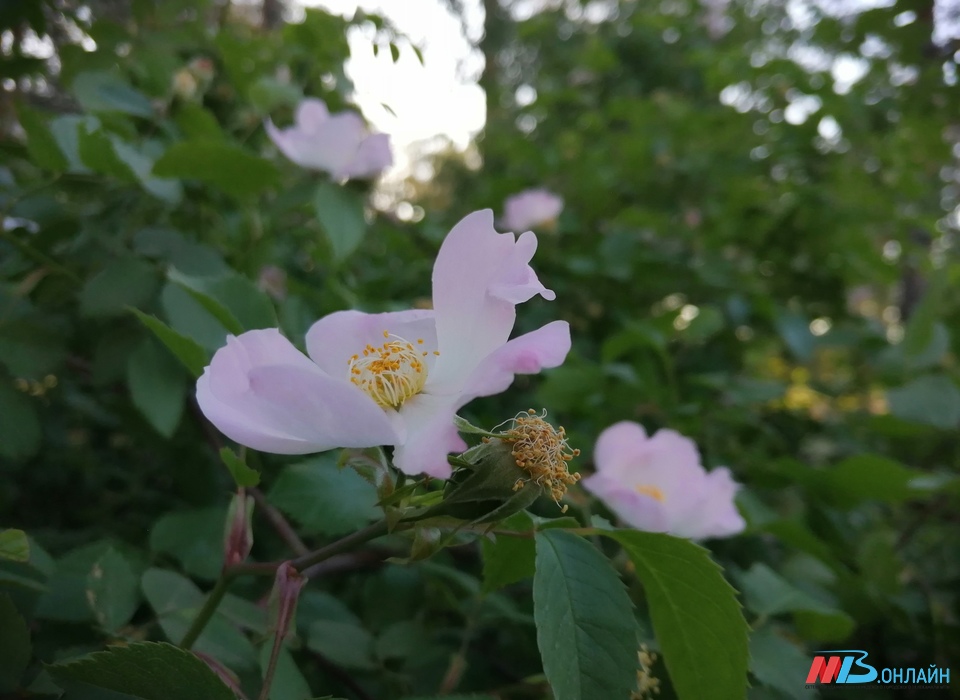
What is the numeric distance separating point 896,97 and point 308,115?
1.30m

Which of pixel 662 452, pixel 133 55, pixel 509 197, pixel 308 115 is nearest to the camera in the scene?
pixel 662 452

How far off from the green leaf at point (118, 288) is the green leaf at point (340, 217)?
0.20 meters

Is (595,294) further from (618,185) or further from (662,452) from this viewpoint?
(662,452)

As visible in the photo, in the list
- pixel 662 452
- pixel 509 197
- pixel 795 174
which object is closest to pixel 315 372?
pixel 662 452

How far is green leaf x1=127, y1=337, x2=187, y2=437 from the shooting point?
0.60 m

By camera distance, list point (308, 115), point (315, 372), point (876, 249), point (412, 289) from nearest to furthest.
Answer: point (315, 372)
point (308, 115)
point (412, 289)
point (876, 249)

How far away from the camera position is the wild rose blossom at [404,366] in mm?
314

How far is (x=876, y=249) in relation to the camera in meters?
1.53

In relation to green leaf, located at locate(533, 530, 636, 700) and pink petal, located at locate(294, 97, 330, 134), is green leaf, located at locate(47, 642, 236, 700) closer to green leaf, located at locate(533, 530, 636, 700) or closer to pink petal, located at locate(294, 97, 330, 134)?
green leaf, located at locate(533, 530, 636, 700)

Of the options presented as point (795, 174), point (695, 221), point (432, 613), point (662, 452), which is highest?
point (795, 174)

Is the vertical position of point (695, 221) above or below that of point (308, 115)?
above

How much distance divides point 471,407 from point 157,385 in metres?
0.51

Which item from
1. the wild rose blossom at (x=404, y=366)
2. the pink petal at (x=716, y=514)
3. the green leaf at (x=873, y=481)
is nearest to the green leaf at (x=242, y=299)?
the wild rose blossom at (x=404, y=366)

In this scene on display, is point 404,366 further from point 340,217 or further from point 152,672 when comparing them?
point 340,217
